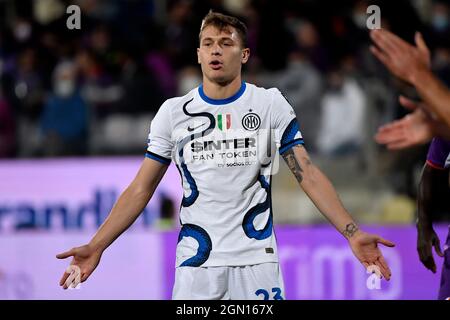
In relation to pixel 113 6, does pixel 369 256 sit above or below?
below

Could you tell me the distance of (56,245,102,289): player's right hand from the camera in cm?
648

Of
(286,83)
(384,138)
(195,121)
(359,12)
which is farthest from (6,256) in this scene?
(384,138)

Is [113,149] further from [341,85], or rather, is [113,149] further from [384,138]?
[384,138]

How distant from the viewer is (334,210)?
20.9 ft

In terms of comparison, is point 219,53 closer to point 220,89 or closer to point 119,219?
A: point 220,89

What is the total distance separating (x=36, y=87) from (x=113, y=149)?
1.35m

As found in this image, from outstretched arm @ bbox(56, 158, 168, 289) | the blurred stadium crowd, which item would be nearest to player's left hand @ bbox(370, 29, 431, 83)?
outstretched arm @ bbox(56, 158, 168, 289)

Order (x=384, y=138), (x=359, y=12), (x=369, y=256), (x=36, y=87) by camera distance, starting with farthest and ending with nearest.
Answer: (x=359, y=12) → (x=36, y=87) → (x=369, y=256) → (x=384, y=138)

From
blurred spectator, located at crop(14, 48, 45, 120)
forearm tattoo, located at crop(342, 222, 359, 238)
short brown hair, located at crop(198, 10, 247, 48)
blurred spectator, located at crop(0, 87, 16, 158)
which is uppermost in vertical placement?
blurred spectator, located at crop(14, 48, 45, 120)

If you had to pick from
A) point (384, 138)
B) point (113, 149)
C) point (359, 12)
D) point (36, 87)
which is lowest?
point (384, 138)

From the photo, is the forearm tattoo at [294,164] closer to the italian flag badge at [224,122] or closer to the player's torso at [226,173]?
the player's torso at [226,173]

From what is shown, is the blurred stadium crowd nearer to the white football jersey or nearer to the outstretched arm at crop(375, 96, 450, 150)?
the white football jersey

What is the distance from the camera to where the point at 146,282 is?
40.7 feet
